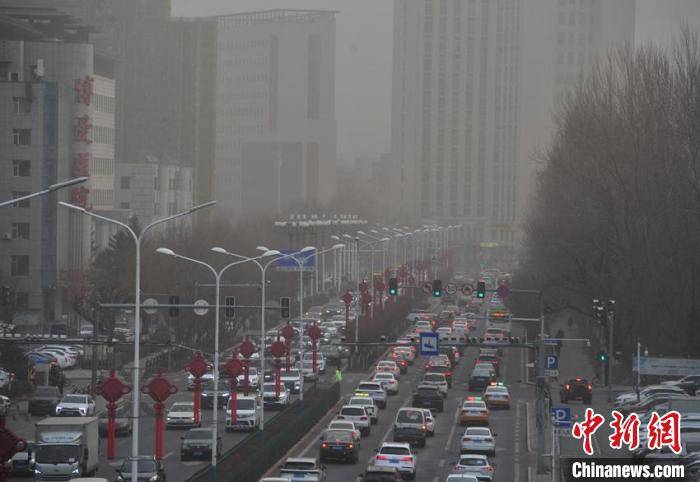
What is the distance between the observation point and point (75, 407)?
4666cm

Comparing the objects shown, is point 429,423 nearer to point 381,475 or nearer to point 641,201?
point 381,475

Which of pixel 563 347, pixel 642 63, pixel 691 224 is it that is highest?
pixel 642 63

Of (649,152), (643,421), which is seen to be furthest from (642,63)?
(643,421)

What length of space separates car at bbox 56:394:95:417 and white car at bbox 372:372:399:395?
15382 millimetres

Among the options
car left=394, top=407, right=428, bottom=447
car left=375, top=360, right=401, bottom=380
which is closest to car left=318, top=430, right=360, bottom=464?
car left=394, top=407, right=428, bottom=447

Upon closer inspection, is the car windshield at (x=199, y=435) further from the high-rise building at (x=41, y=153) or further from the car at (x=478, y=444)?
the high-rise building at (x=41, y=153)

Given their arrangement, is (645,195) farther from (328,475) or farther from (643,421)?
(328,475)

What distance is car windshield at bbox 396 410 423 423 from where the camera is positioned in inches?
1776

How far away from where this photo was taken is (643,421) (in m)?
41.4

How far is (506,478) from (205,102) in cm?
13014

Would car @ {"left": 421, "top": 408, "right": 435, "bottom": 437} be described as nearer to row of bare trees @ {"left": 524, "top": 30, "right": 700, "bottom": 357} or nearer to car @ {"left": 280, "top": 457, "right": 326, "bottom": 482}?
car @ {"left": 280, "top": 457, "right": 326, "bottom": 482}

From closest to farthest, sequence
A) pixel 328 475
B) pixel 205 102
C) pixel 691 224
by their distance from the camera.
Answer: pixel 328 475
pixel 691 224
pixel 205 102

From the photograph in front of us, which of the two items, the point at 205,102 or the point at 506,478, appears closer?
the point at 506,478

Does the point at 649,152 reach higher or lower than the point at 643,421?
higher
